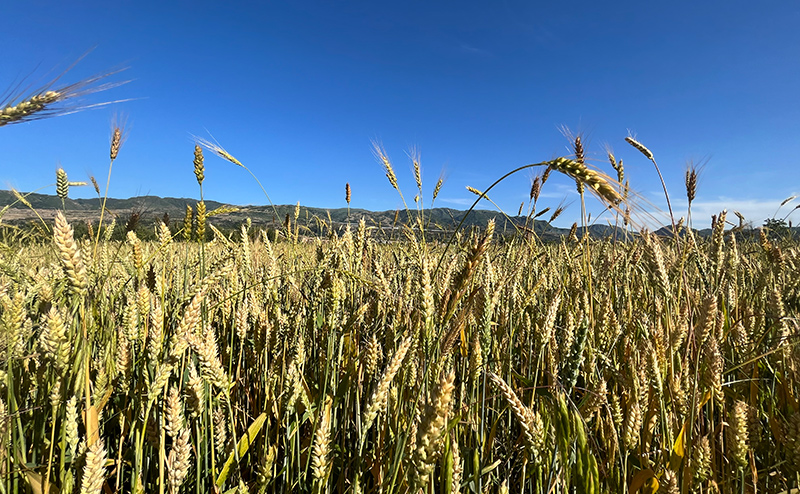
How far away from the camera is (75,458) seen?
85 centimetres

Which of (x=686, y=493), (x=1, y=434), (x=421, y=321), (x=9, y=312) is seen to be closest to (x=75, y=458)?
(x=1, y=434)

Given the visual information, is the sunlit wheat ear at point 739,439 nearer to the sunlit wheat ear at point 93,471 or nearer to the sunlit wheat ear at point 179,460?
the sunlit wheat ear at point 179,460

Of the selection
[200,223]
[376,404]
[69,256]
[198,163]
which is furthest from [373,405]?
[198,163]

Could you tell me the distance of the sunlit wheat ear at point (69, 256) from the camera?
0.76 meters

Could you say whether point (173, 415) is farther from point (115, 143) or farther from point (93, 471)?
point (115, 143)

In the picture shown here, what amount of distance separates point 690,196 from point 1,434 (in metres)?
3.11

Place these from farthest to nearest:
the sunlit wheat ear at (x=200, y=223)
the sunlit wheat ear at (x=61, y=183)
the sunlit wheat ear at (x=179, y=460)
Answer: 1. the sunlit wheat ear at (x=61, y=183)
2. the sunlit wheat ear at (x=200, y=223)
3. the sunlit wheat ear at (x=179, y=460)

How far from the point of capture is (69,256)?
2.52 ft

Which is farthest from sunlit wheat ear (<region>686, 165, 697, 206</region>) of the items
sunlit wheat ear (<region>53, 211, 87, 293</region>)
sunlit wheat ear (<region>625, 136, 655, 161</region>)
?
sunlit wheat ear (<region>53, 211, 87, 293</region>)

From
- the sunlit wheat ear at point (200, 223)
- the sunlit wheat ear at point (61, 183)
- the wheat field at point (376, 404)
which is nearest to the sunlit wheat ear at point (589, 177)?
the wheat field at point (376, 404)

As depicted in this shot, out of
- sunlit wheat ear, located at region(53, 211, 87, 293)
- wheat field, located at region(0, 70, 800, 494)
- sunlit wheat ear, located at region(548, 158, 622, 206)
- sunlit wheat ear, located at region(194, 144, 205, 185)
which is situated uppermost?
sunlit wheat ear, located at region(194, 144, 205, 185)

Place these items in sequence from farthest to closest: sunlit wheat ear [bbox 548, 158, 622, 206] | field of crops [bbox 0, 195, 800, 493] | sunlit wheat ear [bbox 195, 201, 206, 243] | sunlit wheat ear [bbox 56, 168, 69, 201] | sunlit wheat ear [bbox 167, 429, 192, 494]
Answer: sunlit wheat ear [bbox 56, 168, 69, 201]
sunlit wheat ear [bbox 195, 201, 206, 243]
sunlit wheat ear [bbox 548, 158, 622, 206]
field of crops [bbox 0, 195, 800, 493]
sunlit wheat ear [bbox 167, 429, 192, 494]

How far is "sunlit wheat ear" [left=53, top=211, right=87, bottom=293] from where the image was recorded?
76cm

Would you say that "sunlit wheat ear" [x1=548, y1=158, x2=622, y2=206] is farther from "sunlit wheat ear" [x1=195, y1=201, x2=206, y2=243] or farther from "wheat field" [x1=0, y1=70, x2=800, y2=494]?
"sunlit wheat ear" [x1=195, y1=201, x2=206, y2=243]
